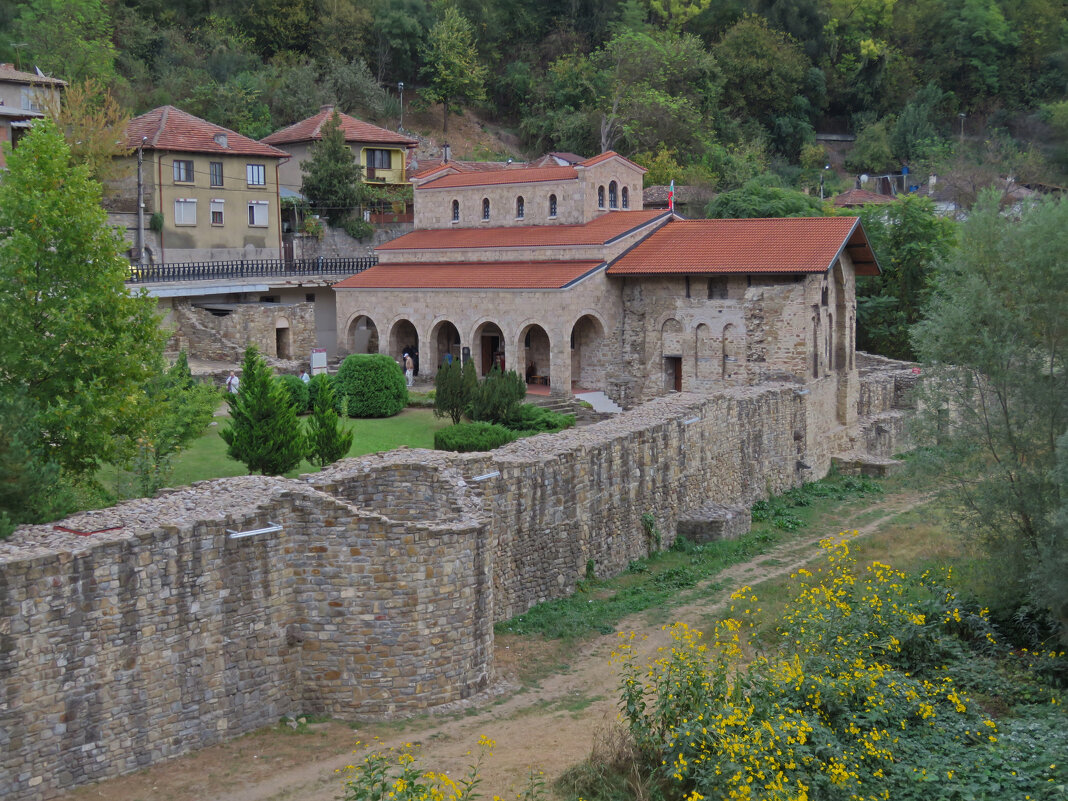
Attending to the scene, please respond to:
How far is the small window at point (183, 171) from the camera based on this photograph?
1670 inches

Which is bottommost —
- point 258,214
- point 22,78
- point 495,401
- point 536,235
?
point 495,401

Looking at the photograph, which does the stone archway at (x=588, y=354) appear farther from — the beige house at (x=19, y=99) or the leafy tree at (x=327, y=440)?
the beige house at (x=19, y=99)

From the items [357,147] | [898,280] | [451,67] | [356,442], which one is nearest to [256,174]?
[357,147]

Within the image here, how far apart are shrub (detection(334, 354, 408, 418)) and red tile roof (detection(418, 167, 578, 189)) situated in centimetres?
1082

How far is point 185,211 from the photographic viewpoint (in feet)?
140

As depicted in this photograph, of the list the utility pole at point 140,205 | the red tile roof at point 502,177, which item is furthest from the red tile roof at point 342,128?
the red tile roof at point 502,177

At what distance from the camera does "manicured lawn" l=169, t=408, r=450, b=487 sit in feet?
65.7

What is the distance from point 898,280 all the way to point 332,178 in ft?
76.8

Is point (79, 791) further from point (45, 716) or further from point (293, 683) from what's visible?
point (293, 683)

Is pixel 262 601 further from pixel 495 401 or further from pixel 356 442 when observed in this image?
pixel 495 401

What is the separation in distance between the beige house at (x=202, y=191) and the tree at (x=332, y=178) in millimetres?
2465

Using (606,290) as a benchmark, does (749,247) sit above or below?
above

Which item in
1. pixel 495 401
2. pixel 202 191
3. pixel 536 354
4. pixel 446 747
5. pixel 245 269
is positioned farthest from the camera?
pixel 202 191

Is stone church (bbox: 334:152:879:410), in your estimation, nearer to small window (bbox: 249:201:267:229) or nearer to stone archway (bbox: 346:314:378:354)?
stone archway (bbox: 346:314:378:354)
